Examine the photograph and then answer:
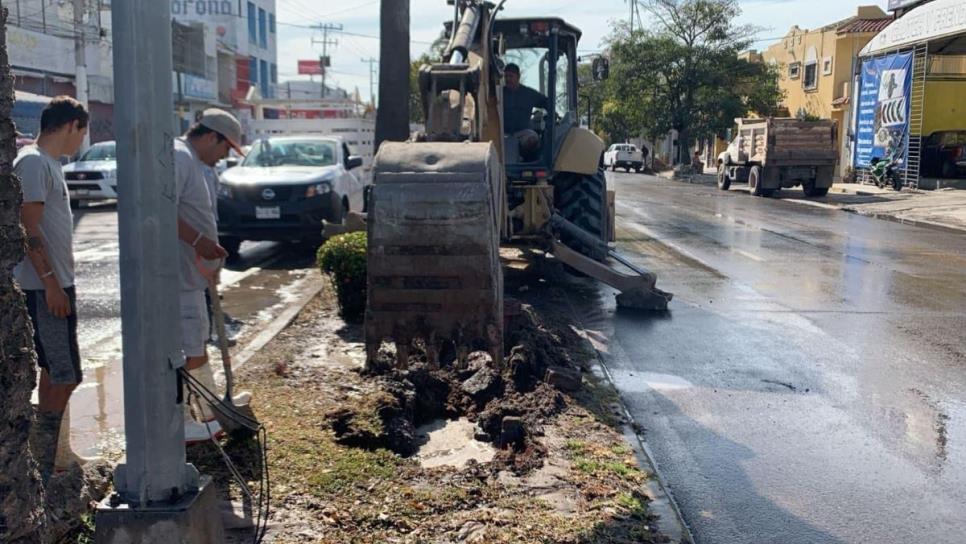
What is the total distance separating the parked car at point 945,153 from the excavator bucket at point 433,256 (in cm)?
2896

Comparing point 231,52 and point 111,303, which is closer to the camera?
point 111,303

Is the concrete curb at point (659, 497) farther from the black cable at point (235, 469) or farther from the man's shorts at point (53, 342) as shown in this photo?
the man's shorts at point (53, 342)

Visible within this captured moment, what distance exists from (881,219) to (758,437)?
18.5 m

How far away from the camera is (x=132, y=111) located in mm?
3238

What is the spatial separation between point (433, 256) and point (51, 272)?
2.25m

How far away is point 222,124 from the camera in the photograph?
17.9 ft

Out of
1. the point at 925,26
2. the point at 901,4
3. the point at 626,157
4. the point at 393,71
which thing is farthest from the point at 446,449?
the point at 626,157

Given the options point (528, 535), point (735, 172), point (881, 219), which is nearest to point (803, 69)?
point (735, 172)

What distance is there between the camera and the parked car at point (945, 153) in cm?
3039

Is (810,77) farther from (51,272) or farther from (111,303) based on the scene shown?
(51,272)

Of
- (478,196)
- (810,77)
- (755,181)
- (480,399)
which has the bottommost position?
(480,399)

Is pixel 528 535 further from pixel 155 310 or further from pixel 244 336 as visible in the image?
pixel 244 336

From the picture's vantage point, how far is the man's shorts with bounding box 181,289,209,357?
539cm

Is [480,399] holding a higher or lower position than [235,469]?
lower
